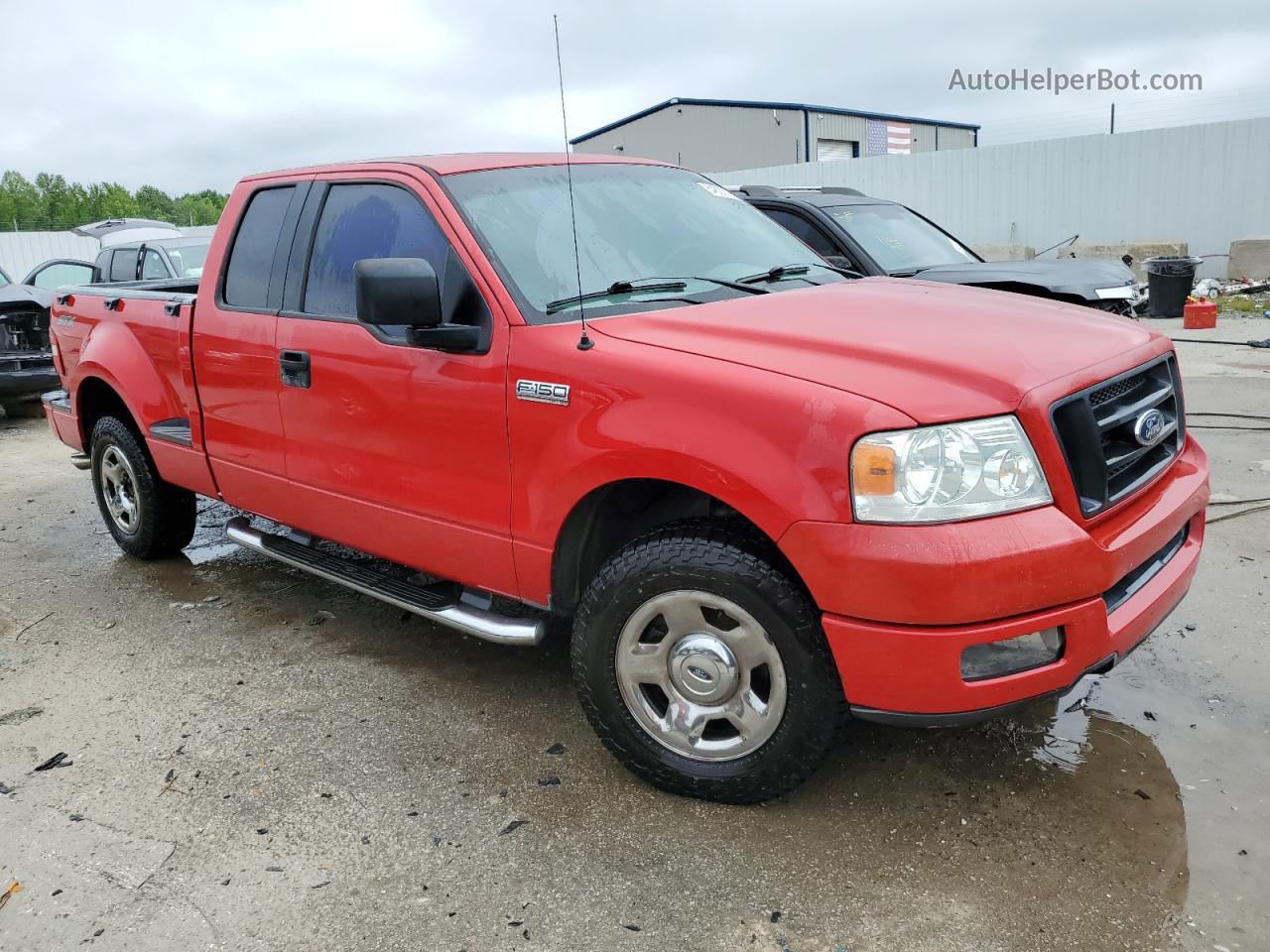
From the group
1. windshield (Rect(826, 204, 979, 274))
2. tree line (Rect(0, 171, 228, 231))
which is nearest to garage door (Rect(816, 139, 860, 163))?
windshield (Rect(826, 204, 979, 274))

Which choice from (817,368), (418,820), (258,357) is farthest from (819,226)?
(418,820)

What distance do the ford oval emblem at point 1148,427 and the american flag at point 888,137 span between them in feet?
114

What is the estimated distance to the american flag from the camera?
118 feet

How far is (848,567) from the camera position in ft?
8.29

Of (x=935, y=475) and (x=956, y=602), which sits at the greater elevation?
(x=935, y=475)

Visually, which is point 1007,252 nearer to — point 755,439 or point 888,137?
point 755,439

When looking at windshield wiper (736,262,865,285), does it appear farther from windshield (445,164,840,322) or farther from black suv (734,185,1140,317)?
black suv (734,185,1140,317)

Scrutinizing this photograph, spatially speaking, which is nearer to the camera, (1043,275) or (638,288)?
(638,288)

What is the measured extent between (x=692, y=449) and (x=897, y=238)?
5.88 meters

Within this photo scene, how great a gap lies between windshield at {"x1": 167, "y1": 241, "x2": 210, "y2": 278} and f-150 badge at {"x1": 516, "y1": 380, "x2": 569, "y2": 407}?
27.0 ft

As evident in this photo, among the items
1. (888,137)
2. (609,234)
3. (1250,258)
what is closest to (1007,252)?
(1250,258)

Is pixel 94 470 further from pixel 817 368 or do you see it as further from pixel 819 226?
pixel 819 226

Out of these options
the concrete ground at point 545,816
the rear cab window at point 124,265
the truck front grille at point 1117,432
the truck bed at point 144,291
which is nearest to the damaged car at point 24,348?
the rear cab window at point 124,265

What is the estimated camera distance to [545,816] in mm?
3021
